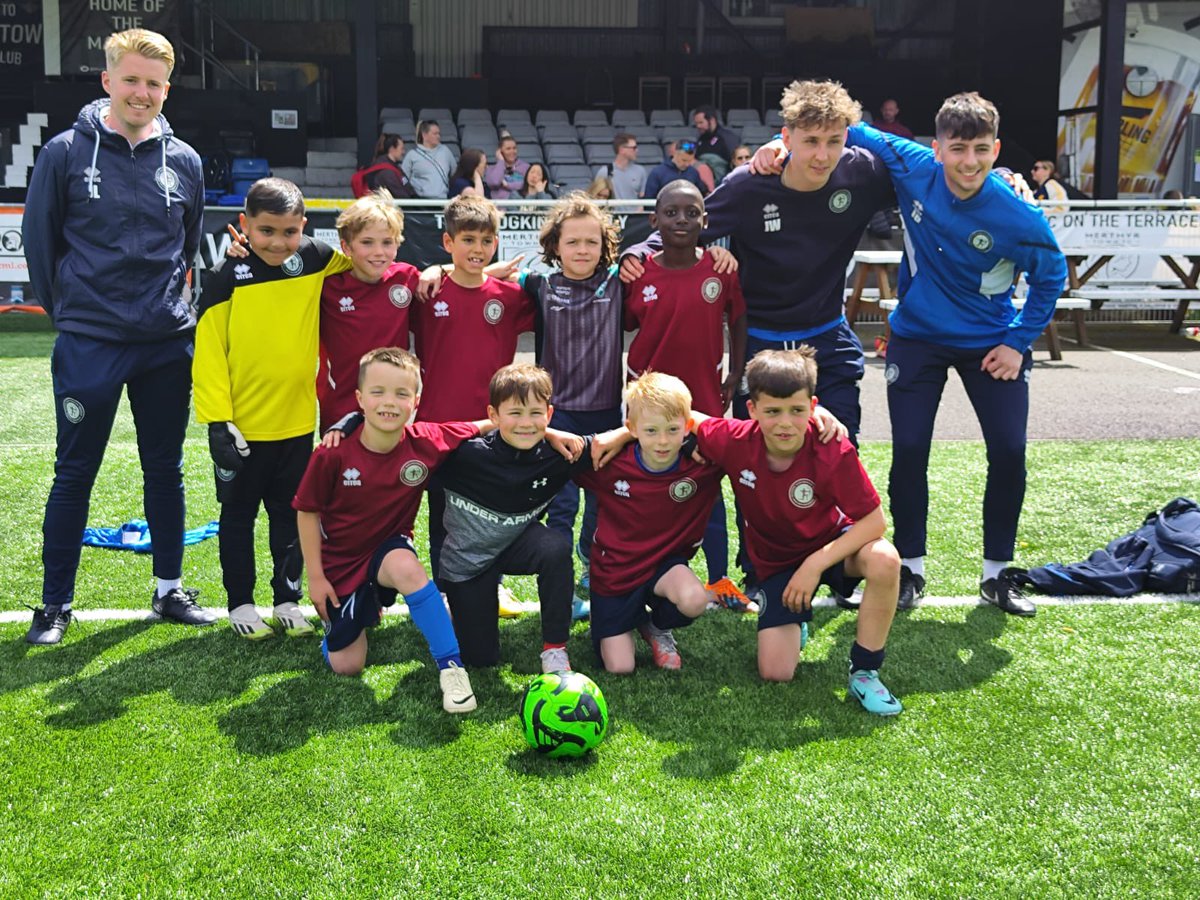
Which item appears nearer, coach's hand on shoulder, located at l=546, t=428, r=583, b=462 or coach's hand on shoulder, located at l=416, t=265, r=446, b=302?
coach's hand on shoulder, located at l=546, t=428, r=583, b=462

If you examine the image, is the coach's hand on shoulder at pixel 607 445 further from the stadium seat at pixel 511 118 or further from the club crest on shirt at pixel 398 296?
the stadium seat at pixel 511 118

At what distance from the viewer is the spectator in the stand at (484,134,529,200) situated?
45.3 feet

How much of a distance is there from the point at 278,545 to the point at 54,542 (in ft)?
2.63

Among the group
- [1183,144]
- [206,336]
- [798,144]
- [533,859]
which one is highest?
[1183,144]

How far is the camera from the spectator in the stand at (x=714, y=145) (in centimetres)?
1415

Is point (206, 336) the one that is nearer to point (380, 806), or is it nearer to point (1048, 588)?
point (380, 806)

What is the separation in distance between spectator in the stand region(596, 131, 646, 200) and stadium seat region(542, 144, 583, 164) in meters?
3.73

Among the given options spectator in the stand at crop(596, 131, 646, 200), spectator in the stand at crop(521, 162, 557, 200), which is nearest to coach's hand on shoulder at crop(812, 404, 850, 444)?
spectator in the stand at crop(596, 131, 646, 200)

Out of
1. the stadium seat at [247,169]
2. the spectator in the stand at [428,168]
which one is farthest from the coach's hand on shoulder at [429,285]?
the stadium seat at [247,169]

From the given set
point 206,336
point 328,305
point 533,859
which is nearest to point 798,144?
point 328,305

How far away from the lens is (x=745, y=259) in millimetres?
4645

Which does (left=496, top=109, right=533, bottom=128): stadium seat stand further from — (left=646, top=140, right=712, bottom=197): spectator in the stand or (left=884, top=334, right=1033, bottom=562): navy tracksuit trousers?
(left=884, top=334, right=1033, bottom=562): navy tracksuit trousers

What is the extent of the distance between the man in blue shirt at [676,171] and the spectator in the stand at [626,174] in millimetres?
436

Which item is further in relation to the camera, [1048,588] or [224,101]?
[224,101]
